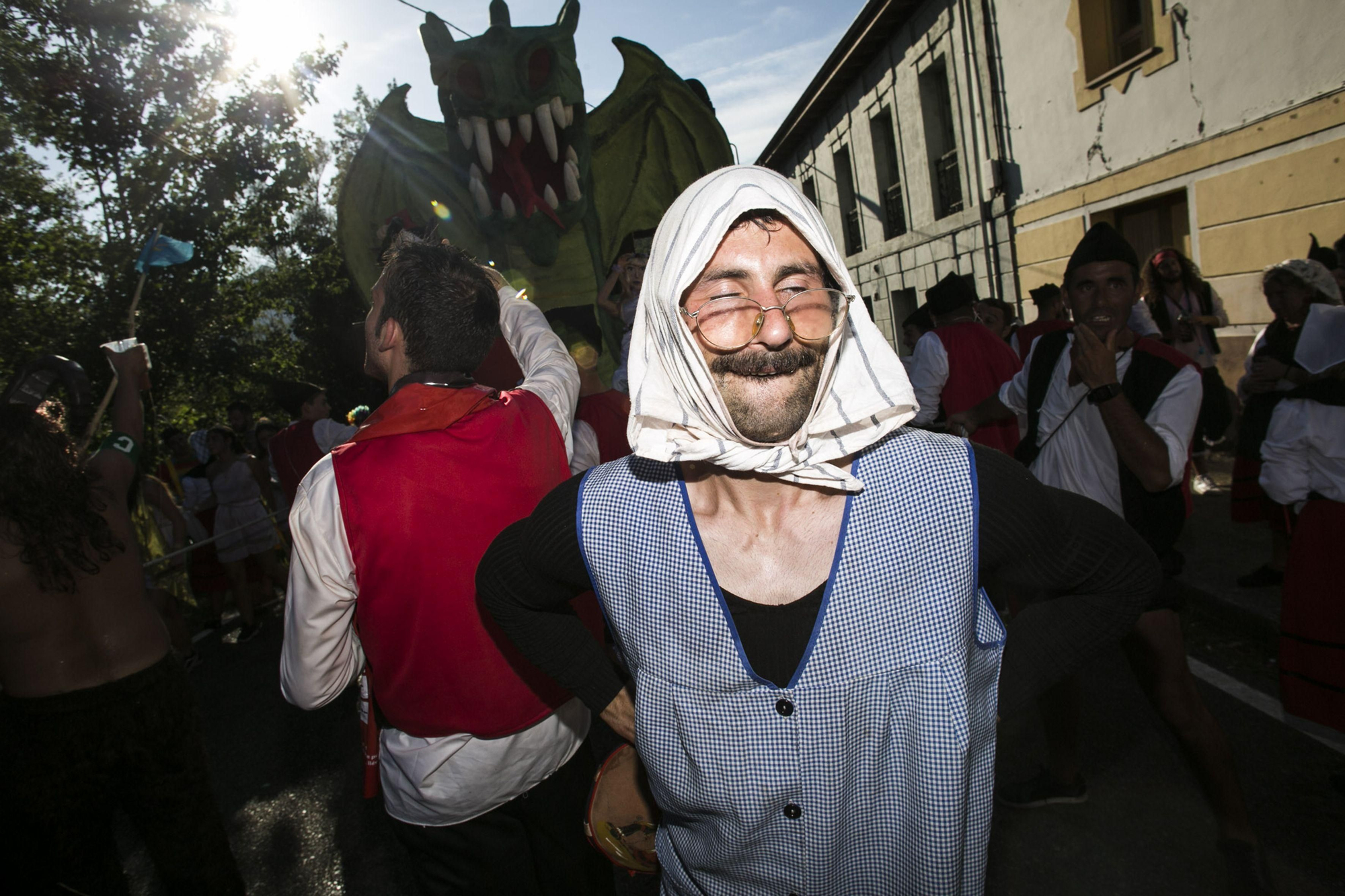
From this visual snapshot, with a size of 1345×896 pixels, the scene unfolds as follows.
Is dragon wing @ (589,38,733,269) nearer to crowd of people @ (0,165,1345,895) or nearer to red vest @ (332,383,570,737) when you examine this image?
crowd of people @ (0,165,1345,895)

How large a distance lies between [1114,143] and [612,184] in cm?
747

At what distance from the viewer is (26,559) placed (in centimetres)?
219

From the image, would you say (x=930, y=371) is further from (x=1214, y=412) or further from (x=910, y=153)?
(x=910, y=153)

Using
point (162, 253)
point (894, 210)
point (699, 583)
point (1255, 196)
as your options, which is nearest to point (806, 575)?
point (699, 583)

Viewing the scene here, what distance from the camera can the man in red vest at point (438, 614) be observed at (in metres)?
1.73

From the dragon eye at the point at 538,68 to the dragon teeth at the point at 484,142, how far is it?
0.88 feet

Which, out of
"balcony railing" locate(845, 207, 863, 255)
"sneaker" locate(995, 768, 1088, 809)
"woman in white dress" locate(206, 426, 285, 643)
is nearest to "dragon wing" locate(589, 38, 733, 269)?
"sneaker" locate(995, 768, 1088, 809)

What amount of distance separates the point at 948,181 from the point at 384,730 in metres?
13.3

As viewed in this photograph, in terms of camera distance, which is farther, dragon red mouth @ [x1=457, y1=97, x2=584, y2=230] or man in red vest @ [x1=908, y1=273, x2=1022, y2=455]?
man in red vest @ [x1=908, y1=273, x2=1022, y2=455]

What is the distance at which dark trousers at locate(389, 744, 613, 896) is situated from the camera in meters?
1.86

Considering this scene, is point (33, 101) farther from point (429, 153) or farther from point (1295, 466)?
point (1295, 466)

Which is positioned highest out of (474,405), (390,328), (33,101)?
(33,101)

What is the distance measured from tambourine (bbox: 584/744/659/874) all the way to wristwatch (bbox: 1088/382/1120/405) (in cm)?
177

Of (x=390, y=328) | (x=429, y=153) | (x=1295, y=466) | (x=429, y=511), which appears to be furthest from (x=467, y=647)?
(x=1295, y=466)
